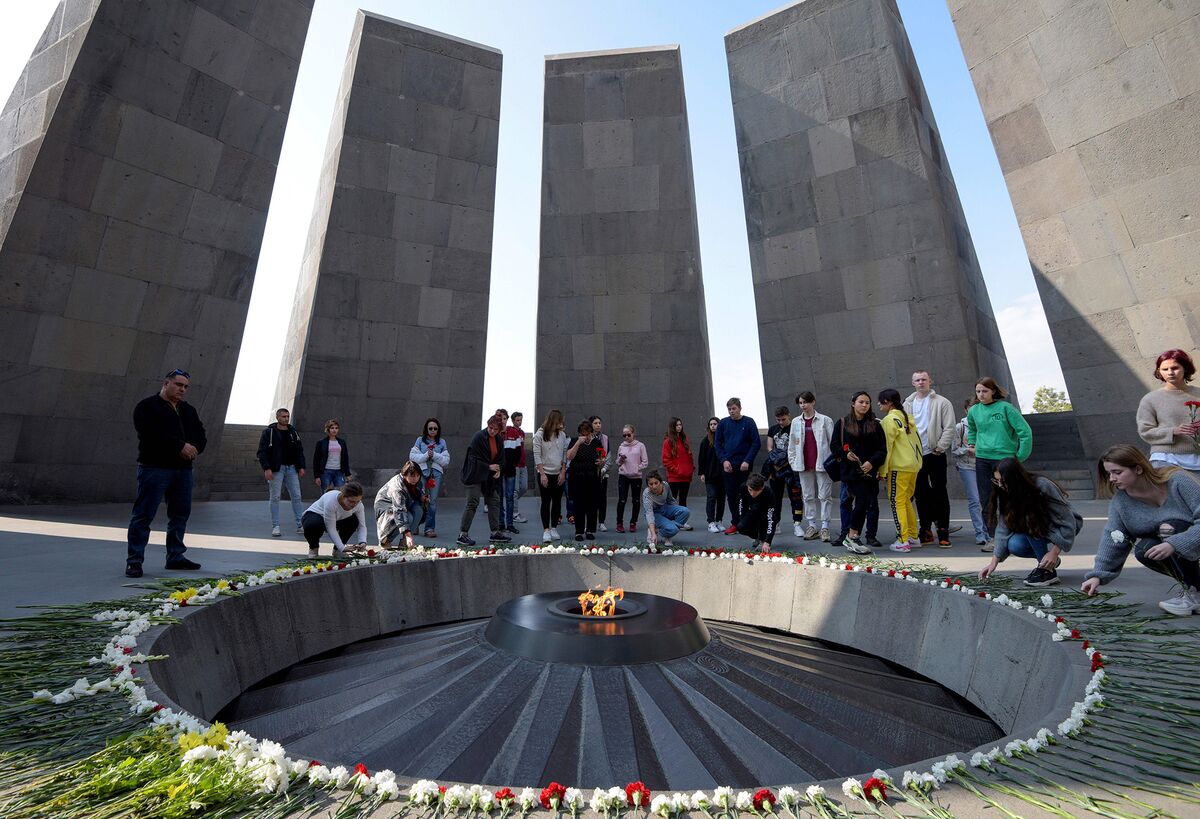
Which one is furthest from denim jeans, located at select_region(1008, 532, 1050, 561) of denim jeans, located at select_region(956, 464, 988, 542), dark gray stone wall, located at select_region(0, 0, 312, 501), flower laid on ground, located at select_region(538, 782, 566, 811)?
dark gray stone wall, located at select_region(0, 0, 312, 501)

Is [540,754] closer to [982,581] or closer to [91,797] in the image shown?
[91,797]

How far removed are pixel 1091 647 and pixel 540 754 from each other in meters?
3.16

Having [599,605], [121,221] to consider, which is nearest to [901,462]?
[599,605]

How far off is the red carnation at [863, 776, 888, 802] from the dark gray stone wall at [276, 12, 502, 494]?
12028mm

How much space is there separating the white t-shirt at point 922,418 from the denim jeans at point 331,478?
7.44 meters

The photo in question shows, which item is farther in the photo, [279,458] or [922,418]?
[279,458]

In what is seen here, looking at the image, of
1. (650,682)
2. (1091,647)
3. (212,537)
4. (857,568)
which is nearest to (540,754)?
(650,682)

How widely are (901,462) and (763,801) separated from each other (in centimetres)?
601

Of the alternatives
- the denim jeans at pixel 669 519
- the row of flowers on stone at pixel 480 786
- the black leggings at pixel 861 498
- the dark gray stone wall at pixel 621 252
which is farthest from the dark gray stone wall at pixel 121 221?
the black leggings at pixel 861 498

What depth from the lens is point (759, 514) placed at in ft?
26.1

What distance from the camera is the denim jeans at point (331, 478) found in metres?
9.61

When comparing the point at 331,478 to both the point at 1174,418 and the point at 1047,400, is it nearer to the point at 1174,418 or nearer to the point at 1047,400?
the point at 1174,418

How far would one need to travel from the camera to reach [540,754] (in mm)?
3869

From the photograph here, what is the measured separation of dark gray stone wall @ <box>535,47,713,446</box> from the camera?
14.7 meters
